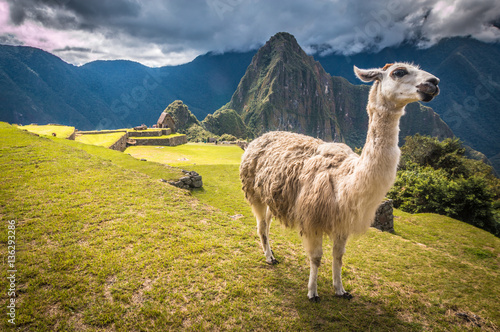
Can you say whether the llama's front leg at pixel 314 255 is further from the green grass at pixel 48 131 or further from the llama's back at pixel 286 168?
the green grass at pixel 48 131

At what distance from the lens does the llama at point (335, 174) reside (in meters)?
2.54

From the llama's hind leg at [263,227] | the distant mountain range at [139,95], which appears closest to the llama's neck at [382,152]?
the llama's hind leg at [263,227]

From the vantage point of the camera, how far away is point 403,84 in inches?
96.1

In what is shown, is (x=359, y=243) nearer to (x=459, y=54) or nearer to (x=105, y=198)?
(x=105, y=198)

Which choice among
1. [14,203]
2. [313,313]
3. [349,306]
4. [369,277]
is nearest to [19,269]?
[14,203]

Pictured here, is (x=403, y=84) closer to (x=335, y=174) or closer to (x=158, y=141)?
(x=335, y=174)

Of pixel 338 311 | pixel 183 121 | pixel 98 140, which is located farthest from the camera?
pixel 183 121

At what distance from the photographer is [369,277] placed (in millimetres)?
4039

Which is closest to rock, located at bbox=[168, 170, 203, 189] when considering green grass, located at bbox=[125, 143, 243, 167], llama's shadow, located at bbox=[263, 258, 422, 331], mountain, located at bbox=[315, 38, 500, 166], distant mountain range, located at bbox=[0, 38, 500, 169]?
green grass, located at bbox=[125, 143, 243, 167]

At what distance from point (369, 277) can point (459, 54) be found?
271 meters

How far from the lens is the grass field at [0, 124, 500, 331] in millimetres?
2699

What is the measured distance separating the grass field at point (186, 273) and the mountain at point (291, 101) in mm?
140157

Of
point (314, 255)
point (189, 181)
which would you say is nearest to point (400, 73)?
point (314, 255)

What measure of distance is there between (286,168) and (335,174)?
0.81m
